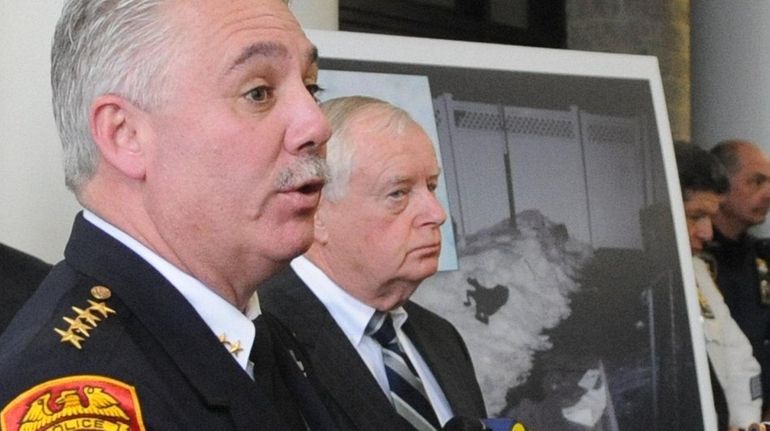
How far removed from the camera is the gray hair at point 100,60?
1597mm

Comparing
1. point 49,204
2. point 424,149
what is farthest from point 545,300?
point 49,204

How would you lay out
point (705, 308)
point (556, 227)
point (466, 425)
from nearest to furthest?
point (466, 425) → point (556, 227) → point (705, 308)

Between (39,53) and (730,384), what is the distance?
2773mm

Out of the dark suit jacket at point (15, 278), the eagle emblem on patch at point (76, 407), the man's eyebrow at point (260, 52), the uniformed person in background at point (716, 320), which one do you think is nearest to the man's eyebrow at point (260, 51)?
the man's eyebrow at point (260, 52)

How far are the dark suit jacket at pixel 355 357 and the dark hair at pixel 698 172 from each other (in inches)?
90.7

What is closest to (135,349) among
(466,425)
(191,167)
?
(191,167)

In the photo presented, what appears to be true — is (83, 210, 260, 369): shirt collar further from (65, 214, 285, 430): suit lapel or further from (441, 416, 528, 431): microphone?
(441, 416, 528, 431): microphone

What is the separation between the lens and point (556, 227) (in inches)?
144

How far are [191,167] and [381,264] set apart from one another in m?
1.22

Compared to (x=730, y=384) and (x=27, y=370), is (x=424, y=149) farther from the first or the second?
(x=730, y=384)

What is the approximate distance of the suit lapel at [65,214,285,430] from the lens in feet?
4.90

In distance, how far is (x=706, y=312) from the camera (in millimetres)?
5000

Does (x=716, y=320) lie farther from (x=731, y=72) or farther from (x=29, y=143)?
(x=29, y=143)

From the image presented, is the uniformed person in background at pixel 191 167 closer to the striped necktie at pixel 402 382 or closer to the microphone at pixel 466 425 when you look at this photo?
the microphone at pixel 466 425
